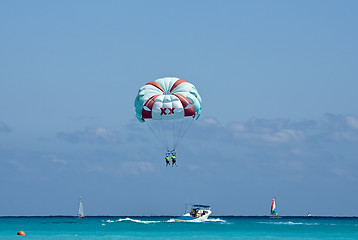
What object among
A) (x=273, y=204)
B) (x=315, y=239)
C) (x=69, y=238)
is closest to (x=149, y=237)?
(x=69, y=238)

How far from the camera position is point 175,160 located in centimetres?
4953

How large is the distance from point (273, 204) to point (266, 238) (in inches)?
2754

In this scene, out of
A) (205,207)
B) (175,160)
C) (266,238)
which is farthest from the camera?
(205,207)

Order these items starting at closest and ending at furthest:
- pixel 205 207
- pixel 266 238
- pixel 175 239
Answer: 1. pixel 175 239
2. pixel 266 238
3. pixel 205 207

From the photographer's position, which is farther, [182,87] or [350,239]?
[350,239]

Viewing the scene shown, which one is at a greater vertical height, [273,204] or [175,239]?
[273,204]

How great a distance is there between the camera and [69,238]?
206ft

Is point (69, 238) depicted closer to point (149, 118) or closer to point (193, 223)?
point (149, 118)

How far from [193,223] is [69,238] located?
30.7m

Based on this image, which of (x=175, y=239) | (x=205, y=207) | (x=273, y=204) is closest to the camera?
(x=175, y=239)

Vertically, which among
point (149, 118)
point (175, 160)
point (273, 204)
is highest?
point (273, 204)

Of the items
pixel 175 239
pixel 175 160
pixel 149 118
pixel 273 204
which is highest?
pixel 273 204

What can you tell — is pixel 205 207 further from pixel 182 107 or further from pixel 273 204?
pixel 273 204

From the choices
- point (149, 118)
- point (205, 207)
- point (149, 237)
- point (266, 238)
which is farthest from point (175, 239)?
point (205, 207)
